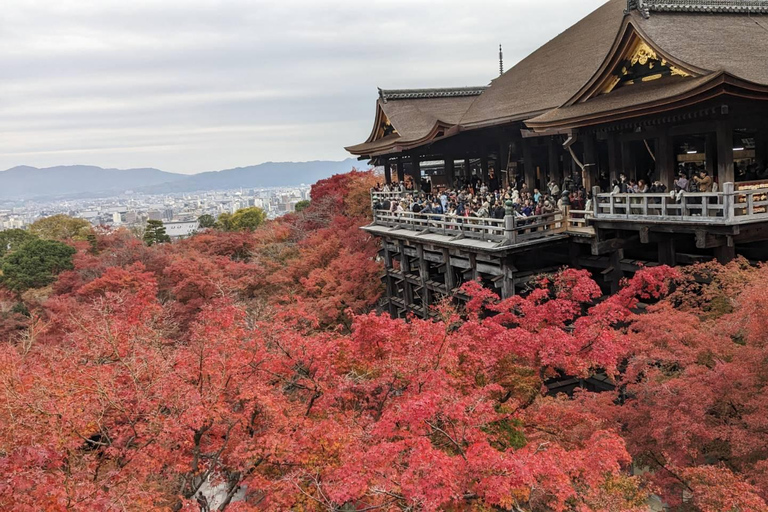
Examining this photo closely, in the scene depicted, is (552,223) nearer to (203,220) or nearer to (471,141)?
(471,141)

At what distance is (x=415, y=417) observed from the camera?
8.73 meters

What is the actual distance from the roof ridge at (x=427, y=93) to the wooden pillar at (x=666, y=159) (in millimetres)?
17420

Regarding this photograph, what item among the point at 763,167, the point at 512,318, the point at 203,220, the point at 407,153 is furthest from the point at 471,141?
the point at 203,220

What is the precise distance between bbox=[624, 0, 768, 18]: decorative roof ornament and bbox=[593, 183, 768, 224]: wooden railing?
469cm

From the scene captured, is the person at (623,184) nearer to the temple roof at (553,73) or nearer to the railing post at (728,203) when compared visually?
the railing post at (728,203)

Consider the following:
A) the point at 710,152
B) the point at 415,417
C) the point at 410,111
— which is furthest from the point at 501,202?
the point at 410,111

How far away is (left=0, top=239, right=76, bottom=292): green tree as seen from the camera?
Result: 35.5 meters

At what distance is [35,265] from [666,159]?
34819mm

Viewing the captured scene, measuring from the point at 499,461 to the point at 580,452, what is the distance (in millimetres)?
1607

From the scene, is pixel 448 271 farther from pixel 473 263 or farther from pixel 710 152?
pixel 710 152

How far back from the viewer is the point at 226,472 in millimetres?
10195

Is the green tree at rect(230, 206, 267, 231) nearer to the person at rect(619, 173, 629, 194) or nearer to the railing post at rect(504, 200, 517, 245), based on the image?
the railing post at rect(504, 200, 517, 245)

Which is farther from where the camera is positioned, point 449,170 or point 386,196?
point 386,196

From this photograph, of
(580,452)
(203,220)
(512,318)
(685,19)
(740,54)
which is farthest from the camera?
(203,220)
